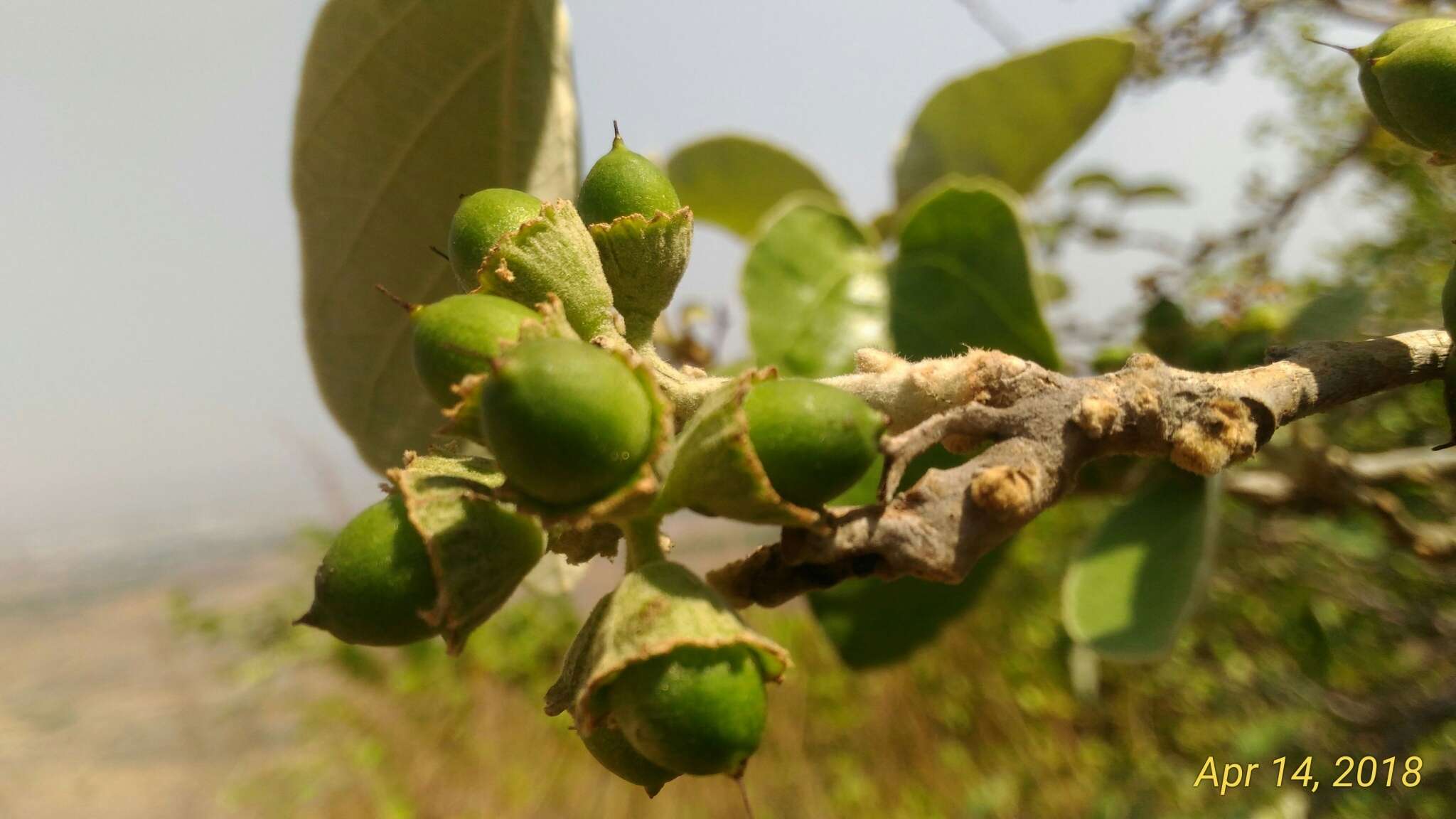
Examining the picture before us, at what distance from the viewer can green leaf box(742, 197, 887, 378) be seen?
1842 mm

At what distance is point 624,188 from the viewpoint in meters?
0.87

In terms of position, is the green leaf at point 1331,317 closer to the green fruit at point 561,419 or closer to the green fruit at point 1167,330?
the green fruit at point 1167,330

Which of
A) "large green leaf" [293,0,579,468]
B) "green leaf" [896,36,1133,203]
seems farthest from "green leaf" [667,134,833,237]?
"large green leaf" [293,0,579,468]

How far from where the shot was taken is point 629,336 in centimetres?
92

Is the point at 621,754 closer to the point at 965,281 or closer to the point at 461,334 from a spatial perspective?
the point at 461,334

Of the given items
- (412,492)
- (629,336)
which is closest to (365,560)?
(412,492)

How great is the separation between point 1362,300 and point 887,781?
13.1 feet

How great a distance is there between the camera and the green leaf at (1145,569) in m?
1.53

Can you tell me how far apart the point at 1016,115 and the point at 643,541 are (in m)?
1.93

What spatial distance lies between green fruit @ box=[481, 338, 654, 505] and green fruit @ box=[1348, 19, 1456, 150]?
2.62ft

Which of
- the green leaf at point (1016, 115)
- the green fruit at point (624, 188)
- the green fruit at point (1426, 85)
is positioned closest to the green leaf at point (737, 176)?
the green leaf at point (1016, 115)

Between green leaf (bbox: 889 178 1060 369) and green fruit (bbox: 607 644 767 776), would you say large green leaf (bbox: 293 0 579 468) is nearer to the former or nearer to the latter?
green leaf (bbox: 889 178 1060 369)

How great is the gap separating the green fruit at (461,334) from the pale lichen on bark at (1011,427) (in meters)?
0.20

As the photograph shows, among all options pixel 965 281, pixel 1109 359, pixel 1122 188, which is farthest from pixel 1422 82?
pixel 1122 188
